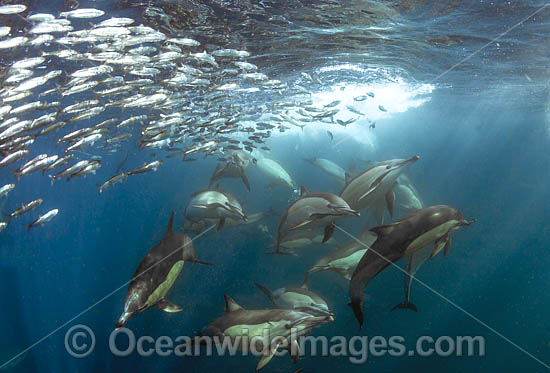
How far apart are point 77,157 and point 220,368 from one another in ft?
79.9

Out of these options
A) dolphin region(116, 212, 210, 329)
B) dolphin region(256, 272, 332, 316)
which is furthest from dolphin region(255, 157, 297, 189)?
dolphin region(116, 212, 210, 329)

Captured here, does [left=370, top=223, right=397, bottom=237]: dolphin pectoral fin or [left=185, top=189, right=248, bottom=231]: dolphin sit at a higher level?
[left=370, top=223, right=397, bottom=237]: dolphin pectoral fin

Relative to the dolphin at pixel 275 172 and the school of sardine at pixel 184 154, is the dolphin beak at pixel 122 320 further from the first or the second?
the dolphin at pixel 275 172

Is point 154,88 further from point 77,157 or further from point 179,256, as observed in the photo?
point 77,157

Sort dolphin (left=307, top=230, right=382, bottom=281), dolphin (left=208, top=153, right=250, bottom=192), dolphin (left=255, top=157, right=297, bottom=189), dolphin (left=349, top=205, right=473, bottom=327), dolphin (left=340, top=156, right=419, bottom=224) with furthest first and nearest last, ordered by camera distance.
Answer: dolphin (left=255, top=157, right=297, bottom=189) < dolphin (left=208, top=153, right=250, bottom=192) < dolphin (left=307, top=230, right=382, bottom=281) < dolphin (left=340, top=156, right=419, bottom=224) < dolphin (left=349, top=205, right=473, bottom=327)

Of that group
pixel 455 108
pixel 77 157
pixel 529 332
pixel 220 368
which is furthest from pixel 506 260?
pixel 77 157

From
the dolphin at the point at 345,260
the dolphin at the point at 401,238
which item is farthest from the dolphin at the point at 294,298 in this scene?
the dolphin at the point at 401,238

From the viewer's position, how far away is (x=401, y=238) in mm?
2752

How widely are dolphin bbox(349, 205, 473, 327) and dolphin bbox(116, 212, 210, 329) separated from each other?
2.15 metres

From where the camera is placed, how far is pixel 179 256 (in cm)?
401

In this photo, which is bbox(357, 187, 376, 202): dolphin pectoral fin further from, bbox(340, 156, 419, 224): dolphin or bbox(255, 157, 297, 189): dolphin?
bbox(255, 157, 297, 189): dolphin

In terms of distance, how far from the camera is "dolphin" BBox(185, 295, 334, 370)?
11.3 feet

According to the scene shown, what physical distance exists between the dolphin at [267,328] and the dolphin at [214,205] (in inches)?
84.4

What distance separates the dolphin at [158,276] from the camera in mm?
3355
